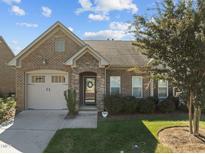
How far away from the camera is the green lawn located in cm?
970

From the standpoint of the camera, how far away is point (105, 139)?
10758 mm

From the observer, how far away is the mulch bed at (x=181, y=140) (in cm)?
969

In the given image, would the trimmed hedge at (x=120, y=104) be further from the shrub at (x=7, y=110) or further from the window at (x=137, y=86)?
the shrub at (x=7, y=110)

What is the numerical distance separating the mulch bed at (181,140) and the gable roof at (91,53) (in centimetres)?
655

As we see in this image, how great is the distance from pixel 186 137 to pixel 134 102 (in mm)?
6096

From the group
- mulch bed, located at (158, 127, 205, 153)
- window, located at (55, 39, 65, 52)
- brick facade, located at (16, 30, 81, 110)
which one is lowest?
mulch bed, located at (158, 127, 205, 153)

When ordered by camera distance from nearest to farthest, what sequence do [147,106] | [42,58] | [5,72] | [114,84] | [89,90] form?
[147,106] < [42,58] < [114,84] < [89,90] < [5,72]

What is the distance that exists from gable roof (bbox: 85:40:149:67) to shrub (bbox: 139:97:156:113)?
278 cm

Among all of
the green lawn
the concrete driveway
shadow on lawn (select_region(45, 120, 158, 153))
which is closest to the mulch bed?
the green lawn

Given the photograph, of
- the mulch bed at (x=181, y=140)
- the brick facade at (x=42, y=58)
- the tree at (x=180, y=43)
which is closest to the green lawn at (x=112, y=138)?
the mulch bed at (x=181, y=140)

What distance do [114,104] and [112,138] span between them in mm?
5868

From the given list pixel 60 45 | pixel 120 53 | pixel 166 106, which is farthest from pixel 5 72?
pixel 166 106

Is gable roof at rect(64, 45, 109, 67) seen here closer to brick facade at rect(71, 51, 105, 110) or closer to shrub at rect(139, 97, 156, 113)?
brick facade at rect(71, 51, 105, 110)

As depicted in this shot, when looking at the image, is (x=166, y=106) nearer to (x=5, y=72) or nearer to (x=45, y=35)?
(x=45, y=35)
